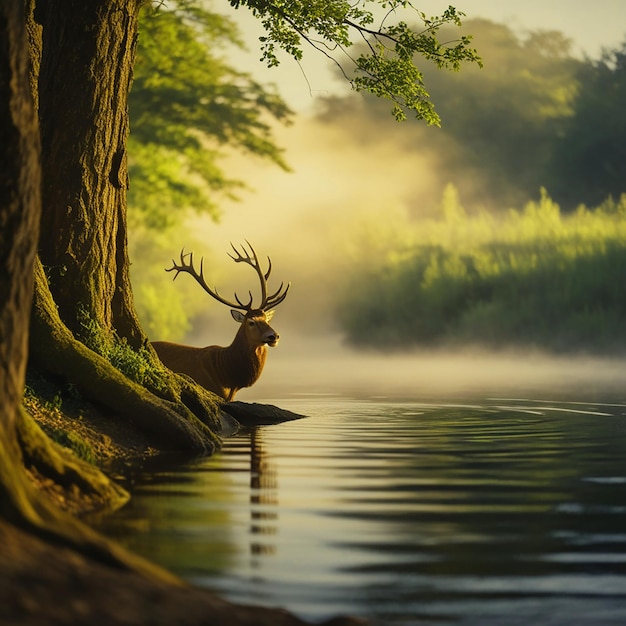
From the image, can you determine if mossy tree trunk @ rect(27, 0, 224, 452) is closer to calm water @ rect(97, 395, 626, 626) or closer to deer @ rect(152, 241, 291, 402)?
calm water @ rect(97, 395, 626, 626)

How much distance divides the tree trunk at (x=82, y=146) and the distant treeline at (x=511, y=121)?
53154mm

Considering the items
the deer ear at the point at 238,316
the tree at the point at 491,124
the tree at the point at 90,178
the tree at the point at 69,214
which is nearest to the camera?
the tree at the point at 69,214

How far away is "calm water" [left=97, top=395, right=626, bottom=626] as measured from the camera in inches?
237

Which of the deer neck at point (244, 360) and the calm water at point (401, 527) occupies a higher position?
the deer neck at point (244, 360)

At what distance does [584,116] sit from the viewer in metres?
65.6

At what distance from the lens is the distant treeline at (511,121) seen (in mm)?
66688

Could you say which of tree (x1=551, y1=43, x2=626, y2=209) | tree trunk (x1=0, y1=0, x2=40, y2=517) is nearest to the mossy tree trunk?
tree trunk (x1=0, y1=0, x2=40, y2=517)

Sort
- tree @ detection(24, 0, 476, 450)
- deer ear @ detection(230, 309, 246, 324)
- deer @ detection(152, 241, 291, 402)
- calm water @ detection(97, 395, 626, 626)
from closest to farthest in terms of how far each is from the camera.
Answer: calm water @ detection(97, 395, 626, 626) < tree @ detection(24, 0, 476, 450) < deer @ detection(152, 241, 291, 402) < deer ear @ detection(230, 309, 246, 324)

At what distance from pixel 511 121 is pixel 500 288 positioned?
30.1 metres

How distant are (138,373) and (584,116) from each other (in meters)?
54.4

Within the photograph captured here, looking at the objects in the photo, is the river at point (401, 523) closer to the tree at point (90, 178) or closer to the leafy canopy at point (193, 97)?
the tree at point (90, 178)

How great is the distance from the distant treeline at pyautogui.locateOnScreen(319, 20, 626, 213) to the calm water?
178 ft

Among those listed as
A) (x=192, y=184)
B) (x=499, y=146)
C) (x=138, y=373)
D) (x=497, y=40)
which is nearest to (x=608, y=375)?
(x=192, y=184)

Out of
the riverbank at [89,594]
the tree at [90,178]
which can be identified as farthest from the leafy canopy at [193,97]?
the riverbank at [89,594]
